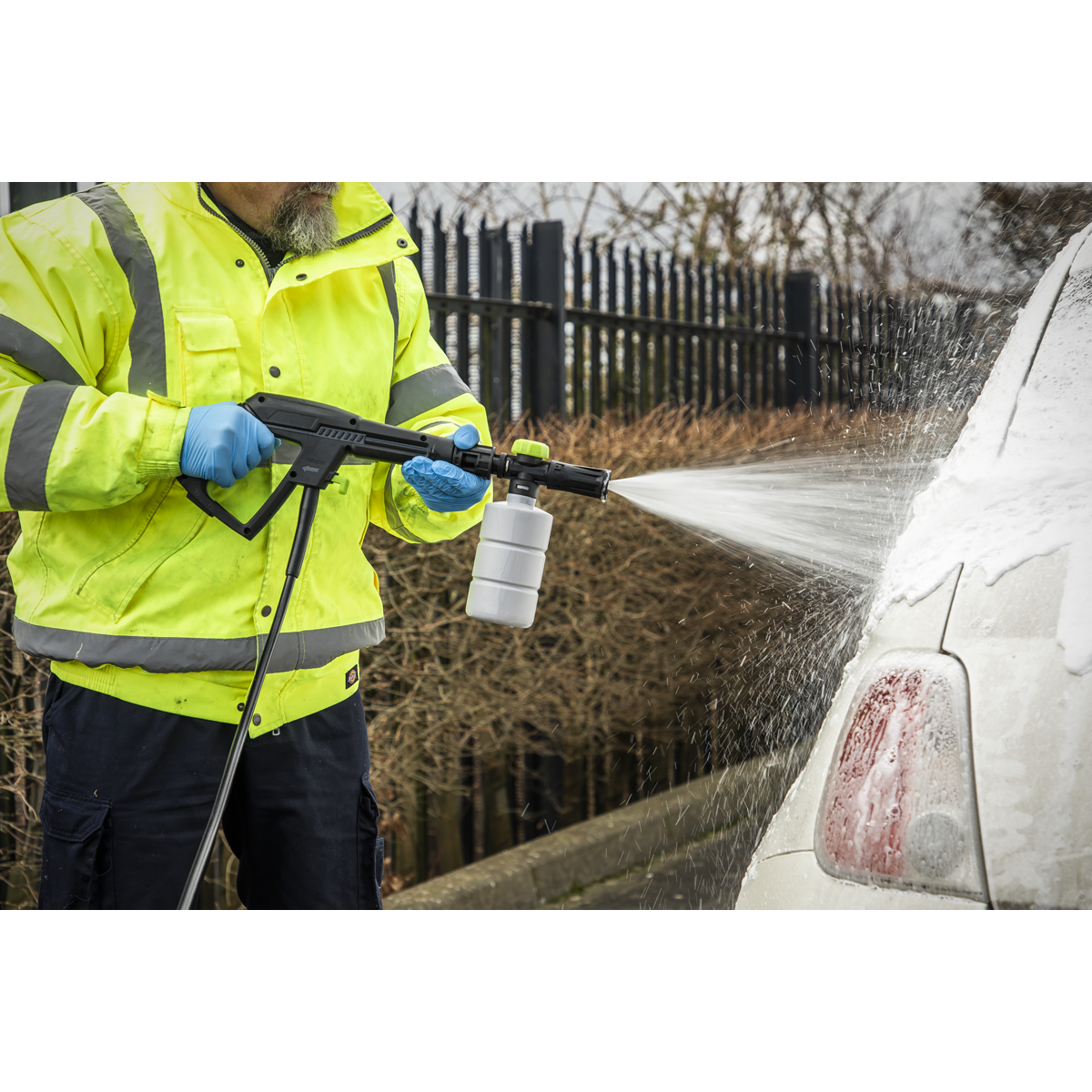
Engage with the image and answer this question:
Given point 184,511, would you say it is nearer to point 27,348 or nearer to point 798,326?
point 27,348

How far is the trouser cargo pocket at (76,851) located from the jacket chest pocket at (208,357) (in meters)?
0.73

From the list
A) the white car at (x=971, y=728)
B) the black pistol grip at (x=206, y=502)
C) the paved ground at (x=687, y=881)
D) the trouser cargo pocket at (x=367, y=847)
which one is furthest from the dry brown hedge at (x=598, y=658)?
the black pistol grip at (x=206, y=502)

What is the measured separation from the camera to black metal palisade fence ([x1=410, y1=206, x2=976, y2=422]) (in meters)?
2.72

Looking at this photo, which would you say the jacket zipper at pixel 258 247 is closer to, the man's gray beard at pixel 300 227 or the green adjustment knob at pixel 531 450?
the man's gray beard at pixel 300 227

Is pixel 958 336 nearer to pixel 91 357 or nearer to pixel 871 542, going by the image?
pixel 871 542

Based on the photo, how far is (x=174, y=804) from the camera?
1.72 m

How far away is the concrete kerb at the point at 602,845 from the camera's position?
99.1 inches

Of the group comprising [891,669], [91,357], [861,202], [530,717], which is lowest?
[530,717]

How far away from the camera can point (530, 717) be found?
3.24m

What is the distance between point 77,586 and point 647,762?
2642 mm

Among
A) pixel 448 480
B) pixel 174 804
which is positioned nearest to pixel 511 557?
pixel 448 480

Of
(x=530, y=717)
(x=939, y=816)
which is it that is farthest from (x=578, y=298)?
(x=939, y=816)

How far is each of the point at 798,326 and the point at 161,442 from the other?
2688 mm

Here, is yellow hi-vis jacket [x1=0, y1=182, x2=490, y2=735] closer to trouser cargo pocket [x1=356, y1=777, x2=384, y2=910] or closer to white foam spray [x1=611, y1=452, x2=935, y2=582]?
trouser cargo pocket [x1=356, y1=777, x2=384, y2=910]
